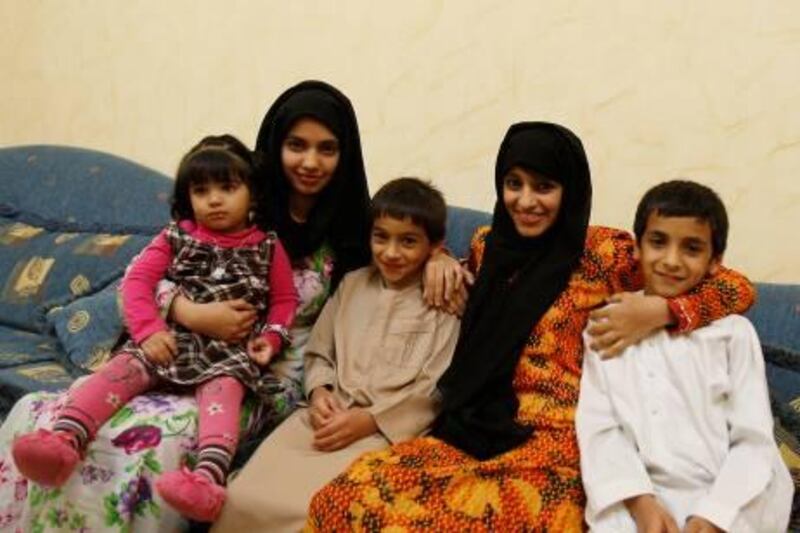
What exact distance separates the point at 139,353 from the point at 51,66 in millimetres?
2117

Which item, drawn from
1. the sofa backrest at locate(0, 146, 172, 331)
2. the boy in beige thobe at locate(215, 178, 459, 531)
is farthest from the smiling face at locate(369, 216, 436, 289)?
the sofa backrest at locate(0, 146, 172, 331)

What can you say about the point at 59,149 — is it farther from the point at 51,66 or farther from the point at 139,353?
the point at 139,353

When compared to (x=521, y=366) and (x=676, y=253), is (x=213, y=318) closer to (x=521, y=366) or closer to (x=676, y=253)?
(x=521, y=366)

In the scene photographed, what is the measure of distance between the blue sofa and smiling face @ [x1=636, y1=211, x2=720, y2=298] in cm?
36

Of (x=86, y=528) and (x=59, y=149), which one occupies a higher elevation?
(x=59, y=149)

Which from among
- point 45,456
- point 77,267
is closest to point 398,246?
point 45,456

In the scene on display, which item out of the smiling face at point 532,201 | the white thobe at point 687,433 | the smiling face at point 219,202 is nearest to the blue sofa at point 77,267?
the white thobe at point 687,433

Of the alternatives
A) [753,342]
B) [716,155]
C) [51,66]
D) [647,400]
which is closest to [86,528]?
[647,400]

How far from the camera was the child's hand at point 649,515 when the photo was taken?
128 cm

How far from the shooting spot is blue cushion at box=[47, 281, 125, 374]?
206 cm

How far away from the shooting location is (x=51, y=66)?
3.25 meters

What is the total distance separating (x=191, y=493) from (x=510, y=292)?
76 cm

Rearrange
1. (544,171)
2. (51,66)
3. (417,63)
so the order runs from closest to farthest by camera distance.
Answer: (544,171), (417,63), (51,66)

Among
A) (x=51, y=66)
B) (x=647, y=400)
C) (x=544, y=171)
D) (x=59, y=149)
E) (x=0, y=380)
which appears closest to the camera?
(x=647, y=400)
